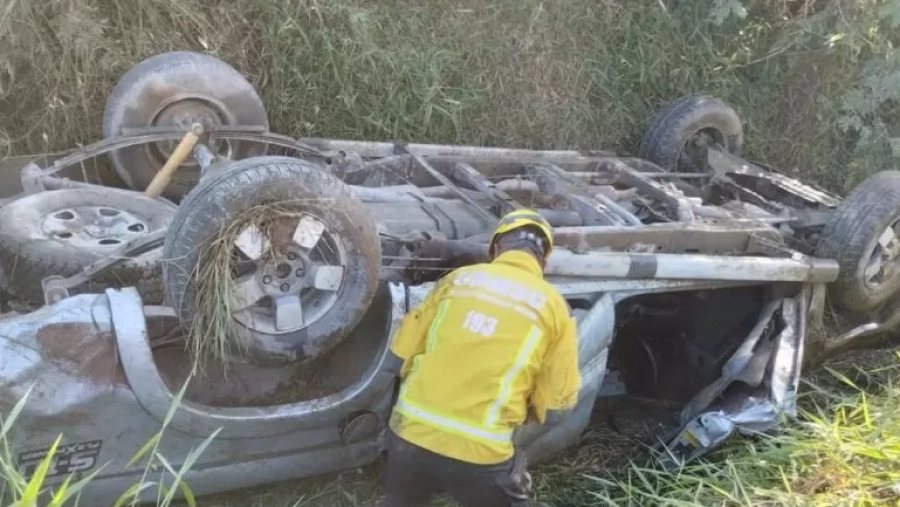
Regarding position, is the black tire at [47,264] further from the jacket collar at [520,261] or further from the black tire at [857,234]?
the black tire at [857,234]

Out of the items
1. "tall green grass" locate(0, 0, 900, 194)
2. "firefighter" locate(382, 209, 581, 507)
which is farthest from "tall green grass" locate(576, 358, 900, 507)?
"tall green grass" locate(0, 0, 900, 194)

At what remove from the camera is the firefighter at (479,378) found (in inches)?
98.6

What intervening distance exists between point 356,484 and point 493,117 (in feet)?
9.84

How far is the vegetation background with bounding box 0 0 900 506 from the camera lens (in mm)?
3268

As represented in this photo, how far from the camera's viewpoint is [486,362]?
8.18 feet

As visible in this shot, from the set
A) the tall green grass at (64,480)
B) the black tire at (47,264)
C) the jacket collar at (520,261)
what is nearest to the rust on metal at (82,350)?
the tall green grass at (64,480)

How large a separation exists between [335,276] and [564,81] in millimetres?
3444

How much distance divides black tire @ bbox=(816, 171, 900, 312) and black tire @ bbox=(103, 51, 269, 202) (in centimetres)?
286

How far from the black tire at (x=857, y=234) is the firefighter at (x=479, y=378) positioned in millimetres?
2011

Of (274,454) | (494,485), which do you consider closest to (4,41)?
(274,454)

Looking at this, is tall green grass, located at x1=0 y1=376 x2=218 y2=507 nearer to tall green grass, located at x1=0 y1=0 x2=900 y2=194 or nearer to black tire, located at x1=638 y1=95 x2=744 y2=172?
tall green grass, located at x1=0 y1=0 x2=900 y2=194

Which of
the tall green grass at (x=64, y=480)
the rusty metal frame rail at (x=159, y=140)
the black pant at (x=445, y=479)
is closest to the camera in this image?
the tall green grass at (x=64, y=480)

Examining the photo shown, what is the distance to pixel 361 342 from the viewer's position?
3207 millimetres

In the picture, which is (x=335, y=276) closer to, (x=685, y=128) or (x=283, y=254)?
(x=283, y=254)
